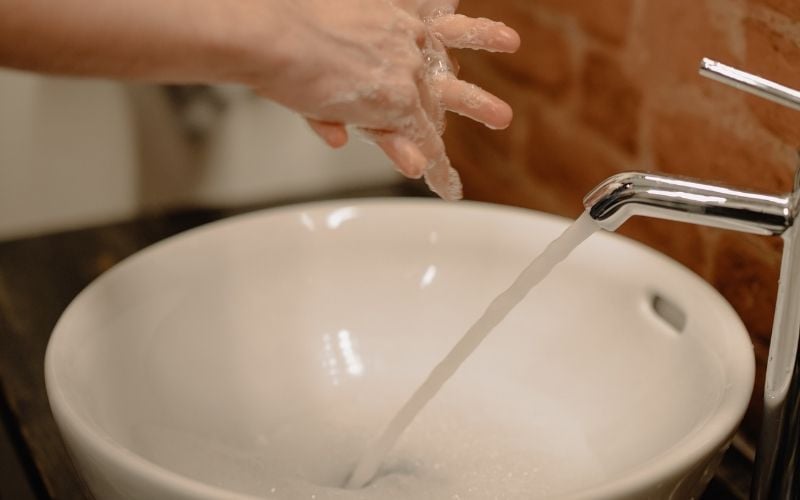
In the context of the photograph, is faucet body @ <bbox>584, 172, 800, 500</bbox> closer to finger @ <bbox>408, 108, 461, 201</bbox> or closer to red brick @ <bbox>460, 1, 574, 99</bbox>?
finger @ <bbox>408, 108, 461, 201</bbox>

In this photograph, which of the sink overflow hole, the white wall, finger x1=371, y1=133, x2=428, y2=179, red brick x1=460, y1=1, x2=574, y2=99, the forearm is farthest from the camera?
the white wall

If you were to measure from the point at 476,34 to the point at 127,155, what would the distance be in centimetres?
71

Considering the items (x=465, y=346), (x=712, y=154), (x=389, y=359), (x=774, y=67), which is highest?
(x=774, y=67)

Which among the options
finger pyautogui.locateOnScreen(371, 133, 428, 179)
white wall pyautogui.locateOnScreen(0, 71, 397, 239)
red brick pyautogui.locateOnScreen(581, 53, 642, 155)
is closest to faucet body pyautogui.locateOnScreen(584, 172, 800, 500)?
finger pyautogui.locateOnScreen(371, 133, 428, 179)

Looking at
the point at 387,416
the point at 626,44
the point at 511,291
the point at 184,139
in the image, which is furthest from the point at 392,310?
the point at 184,139

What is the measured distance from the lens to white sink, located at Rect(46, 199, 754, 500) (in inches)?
29.4

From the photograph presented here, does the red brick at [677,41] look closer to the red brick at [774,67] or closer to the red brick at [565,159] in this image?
the red brick at [774,67]

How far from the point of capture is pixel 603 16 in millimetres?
1065

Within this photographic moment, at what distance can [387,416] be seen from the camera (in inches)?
34.3

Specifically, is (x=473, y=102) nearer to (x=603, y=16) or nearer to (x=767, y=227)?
(x=767, y=227)

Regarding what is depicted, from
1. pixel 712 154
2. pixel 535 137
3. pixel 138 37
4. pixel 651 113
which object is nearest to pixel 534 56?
pixel 535 137

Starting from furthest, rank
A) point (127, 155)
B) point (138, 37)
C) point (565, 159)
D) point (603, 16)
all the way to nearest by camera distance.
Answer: point (127, 155)
point (565, 159)
point (603, 16)
point (138, 37)

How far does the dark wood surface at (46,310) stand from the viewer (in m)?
0.85

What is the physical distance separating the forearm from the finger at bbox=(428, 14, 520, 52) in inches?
8.4
